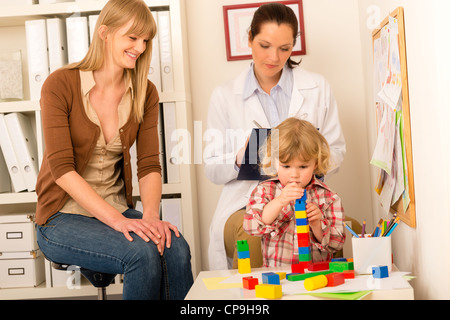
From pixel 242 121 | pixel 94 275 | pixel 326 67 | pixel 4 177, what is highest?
pixel 326 67

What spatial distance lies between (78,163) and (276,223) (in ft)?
1.70

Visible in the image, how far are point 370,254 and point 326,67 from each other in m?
0.98

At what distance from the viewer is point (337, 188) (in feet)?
Result: 6.23

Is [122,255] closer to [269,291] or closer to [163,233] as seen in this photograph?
[163,233]

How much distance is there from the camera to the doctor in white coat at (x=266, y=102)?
5.50 ft

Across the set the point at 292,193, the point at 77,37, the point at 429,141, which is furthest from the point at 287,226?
the point at 77,37

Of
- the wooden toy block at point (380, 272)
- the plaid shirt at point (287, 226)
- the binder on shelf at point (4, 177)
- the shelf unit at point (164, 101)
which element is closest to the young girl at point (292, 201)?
the plaid shirt at point (287, 226)

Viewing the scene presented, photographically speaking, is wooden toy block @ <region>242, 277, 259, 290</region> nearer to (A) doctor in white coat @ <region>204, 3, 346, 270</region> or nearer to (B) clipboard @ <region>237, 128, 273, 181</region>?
(B) clipboard @ <region>237, 128, 273, 181</region>

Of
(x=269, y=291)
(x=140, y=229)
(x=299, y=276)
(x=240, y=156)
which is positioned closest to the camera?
(x=269, y=291)

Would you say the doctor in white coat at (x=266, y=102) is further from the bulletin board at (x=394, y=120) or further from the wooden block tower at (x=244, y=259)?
the wooden block tower at (x=244, y=259)

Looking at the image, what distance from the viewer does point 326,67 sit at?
6.26 ft

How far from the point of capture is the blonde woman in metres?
1.23
